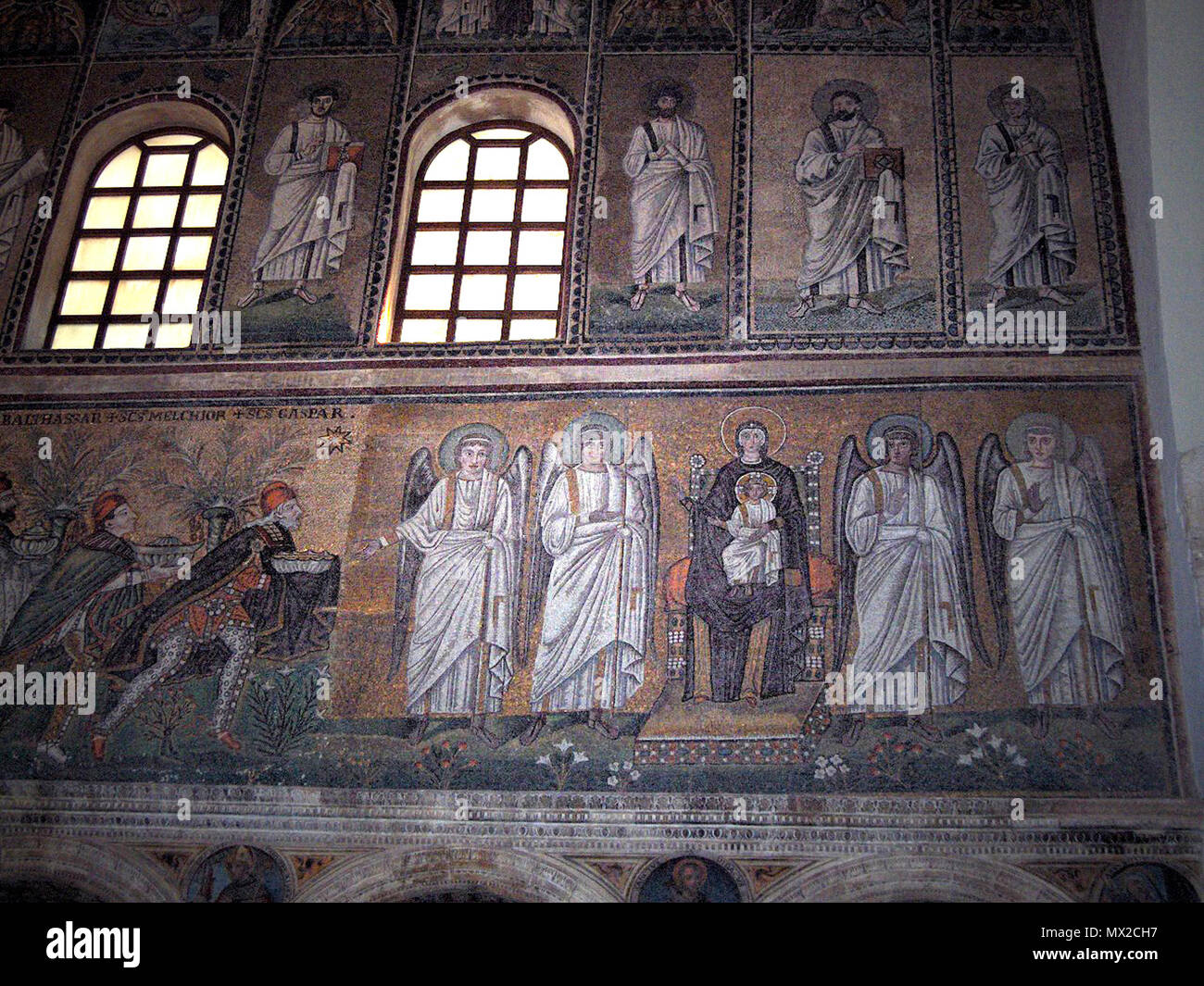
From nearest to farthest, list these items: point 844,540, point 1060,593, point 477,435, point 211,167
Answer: point 1060,593 < point 844,540 < point 477,435 < point 211,167

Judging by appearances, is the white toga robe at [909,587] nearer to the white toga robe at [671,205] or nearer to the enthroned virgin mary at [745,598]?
→ the enthroned virgin mary at [745,598]

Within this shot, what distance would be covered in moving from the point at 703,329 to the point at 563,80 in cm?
219

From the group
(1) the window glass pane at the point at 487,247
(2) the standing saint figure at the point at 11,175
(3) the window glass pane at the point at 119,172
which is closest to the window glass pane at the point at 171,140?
(3) the window glass pane at the point at 119,172

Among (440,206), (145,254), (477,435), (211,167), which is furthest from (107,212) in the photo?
(477,435)

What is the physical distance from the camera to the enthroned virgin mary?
8.57 m

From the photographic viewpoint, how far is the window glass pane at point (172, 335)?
9.95 metres

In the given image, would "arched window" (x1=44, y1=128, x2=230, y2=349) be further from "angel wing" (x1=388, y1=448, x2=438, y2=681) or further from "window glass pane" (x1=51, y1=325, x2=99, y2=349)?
"angel wing" (x1=388, y1=448, x2=438, y2=681)

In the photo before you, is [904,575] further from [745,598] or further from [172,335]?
[172,335]

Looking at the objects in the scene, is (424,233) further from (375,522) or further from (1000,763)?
(1000,763)

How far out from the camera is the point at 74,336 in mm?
10227

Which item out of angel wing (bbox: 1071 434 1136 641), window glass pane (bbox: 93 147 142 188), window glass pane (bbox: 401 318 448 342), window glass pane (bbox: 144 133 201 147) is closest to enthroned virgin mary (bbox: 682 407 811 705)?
angel wing (bbox: 1071 434 1136 641)

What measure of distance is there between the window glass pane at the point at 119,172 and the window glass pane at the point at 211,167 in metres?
0.43

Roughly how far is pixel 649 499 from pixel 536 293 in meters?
1.76

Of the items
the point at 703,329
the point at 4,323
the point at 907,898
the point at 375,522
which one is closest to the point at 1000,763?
the point at 907,898
